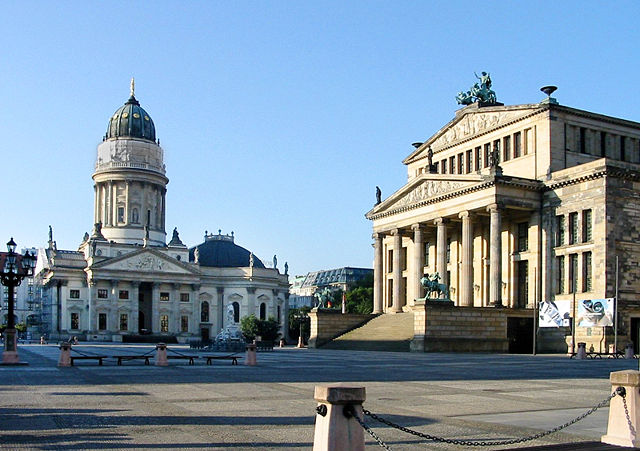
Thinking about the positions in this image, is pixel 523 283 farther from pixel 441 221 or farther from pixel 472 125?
pixel 472 125

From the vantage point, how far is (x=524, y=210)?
2608 inches

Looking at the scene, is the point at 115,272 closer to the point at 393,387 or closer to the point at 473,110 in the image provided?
the point at 473,110

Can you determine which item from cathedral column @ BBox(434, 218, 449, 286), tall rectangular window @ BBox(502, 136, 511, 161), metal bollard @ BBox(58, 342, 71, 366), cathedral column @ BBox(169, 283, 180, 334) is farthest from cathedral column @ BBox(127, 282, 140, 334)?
metal bollard @ BBox(58, 342, 71, 366)

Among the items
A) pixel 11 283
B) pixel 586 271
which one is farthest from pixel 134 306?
pixel 11 283

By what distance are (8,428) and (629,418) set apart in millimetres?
10821

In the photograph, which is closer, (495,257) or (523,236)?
(495,257)

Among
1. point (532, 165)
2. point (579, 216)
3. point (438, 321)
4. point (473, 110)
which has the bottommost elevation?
point (438, 321)

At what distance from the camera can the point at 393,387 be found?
2442cm

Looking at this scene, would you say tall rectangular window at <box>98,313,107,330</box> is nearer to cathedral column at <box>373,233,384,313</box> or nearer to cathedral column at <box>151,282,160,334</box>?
cathedral column at <box>151,282,160,334</box>

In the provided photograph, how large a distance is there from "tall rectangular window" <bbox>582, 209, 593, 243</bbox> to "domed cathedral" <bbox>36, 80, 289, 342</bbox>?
79.7m

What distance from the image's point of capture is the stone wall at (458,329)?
58.2m

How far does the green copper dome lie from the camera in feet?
471

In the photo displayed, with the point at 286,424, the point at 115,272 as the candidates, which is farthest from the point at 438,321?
the point at 115,272

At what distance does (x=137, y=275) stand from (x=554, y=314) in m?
88.5
